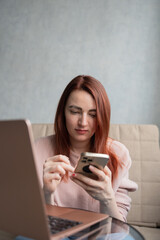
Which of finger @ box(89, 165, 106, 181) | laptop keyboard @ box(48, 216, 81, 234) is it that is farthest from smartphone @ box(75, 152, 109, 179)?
laptop keyboard @ box(48, 216, 81, 234)

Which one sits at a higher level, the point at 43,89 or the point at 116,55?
the point at 116,55

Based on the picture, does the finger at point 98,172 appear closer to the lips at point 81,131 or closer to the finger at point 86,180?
the finger at point 86,180

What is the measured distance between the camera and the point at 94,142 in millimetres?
1222

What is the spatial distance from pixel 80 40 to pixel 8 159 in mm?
1817

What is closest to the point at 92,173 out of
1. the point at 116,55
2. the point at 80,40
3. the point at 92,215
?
the point at 92,215

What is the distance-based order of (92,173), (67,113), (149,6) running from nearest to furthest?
(92,173)
(67,113)
(149,6)

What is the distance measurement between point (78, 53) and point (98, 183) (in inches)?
57.9

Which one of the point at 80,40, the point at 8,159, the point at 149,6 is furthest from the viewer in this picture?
the point at 80,40

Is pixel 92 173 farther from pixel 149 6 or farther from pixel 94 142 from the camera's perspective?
pixel 149 6

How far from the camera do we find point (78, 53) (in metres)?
2.12

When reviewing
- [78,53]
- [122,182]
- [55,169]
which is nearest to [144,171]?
[122,182]

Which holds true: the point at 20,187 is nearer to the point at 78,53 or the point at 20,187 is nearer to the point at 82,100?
the point at 82,100

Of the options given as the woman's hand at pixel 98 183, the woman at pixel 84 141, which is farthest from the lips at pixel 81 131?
the woman's hand at pixel 98 183

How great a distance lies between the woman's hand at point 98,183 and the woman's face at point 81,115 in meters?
0.28
